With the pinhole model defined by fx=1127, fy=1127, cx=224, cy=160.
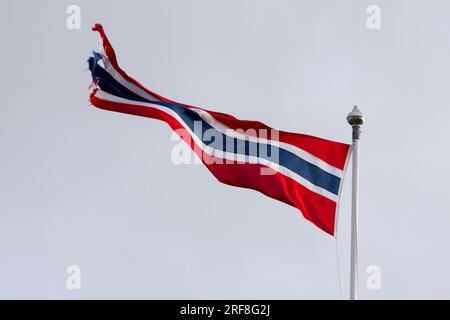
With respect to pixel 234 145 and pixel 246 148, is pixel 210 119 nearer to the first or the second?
pixel 234 145

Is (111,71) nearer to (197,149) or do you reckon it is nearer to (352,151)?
(197,149)

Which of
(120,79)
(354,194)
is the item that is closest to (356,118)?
(354,194)

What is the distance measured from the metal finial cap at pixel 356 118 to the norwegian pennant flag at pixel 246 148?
1.85ft

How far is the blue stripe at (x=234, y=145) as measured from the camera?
2217 cm

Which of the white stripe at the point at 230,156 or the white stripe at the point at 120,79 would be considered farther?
the white stripe at the point at 120,79

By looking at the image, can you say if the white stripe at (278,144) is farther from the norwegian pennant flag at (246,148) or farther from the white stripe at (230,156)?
the white stripe at (230,156)

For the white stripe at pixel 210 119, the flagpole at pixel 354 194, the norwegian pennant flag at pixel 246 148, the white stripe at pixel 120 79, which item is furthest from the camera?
the white stripe at pixel 120 79

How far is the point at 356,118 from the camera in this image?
71.4 feet

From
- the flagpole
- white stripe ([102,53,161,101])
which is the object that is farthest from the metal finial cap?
white stripe ([102,53,161,101])

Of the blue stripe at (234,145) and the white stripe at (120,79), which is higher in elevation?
the white stripe at (120,79)

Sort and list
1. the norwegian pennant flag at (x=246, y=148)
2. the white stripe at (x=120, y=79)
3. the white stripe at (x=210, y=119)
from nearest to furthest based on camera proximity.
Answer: the norwegian pennant flag at (x=246, y=148) < the white stripe at (x=210, y=119) < the white stripe at (x=120, y=79)

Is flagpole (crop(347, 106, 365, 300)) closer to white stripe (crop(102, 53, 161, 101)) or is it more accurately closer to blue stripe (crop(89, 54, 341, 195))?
blue stripe (crop(89, 54, 341, 195))

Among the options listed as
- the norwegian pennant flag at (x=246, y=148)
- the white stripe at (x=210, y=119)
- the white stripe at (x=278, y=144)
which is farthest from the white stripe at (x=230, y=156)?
the white stripe at (x=278, y=144)
